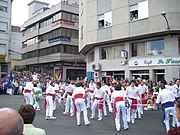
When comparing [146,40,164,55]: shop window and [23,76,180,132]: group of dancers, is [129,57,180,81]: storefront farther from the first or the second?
[23,76,180,132]: group of dancers

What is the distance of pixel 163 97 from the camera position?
9039mm

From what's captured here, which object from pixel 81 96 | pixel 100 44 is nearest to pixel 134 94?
pixel 81 96

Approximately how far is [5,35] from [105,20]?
72.5 ft

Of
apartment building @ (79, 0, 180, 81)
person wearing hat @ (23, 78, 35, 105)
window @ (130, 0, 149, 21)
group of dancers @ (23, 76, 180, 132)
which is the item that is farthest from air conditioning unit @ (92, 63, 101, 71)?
person wearing hat @ (23, 78, 35, 105)

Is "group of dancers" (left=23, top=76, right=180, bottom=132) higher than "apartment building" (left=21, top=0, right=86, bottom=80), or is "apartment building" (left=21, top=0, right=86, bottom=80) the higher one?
"apartment building" (left=21, top=0, right=86, bottom=80)

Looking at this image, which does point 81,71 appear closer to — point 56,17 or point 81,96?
point 56,17

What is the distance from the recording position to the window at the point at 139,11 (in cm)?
2323

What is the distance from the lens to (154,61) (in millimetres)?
22484

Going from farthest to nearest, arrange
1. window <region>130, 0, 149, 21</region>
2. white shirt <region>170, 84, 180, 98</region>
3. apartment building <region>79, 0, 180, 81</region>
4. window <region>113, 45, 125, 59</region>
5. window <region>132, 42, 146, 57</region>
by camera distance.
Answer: window <region>113, 45, 125, 59</region> < window <region>132, 42, 146, 57</region> < window <region>130, 0, 149, 21</region> < apartment building <region>79, 0, 180, 81</region> < white shirt <region>170, 84, 180, 98</region>

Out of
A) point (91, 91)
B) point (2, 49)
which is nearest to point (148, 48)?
point (91, 91)

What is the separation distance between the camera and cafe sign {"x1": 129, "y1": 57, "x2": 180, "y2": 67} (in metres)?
21.2

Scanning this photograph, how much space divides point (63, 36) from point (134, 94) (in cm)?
3422

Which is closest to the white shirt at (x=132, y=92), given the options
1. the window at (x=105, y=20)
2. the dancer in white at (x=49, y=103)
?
the dancer in white at (x=49, y=103)

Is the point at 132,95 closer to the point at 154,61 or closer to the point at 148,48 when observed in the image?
the point at 154,61
